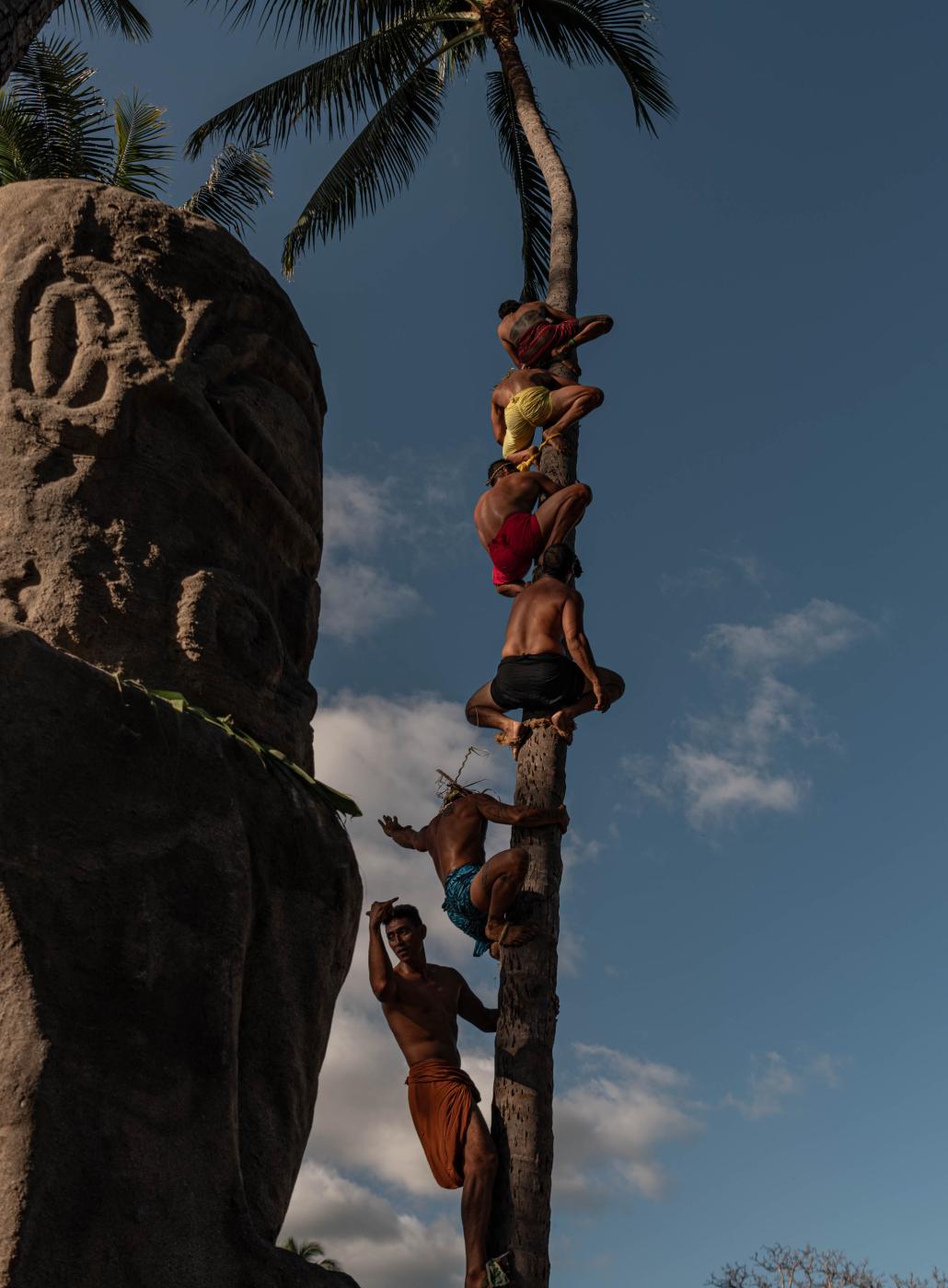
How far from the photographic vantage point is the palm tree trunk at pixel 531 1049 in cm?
520

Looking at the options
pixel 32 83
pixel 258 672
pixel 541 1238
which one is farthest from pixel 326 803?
pixel 32 83

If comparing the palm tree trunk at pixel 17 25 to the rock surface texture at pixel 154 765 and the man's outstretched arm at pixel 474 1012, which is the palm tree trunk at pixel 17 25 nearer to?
the rock surface texture at pixel 154 765

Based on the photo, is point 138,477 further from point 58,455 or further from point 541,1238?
point 541,1238

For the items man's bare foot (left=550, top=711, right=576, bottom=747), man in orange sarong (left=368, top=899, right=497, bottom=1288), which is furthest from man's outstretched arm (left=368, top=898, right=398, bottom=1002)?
man's bare foot (left=550, top=711, right=576, bottom=747)

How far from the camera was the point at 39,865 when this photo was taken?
4.69 meters

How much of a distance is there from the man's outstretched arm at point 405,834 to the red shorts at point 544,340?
10.5ft

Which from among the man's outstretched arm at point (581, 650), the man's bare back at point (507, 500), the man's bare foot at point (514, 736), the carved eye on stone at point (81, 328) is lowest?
the man's bare foot at point (514, 736)

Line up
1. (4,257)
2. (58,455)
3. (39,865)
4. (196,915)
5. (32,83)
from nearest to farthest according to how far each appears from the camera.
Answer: (39,865) → (196,915) → (58,455) → (4,257) → (32,83)

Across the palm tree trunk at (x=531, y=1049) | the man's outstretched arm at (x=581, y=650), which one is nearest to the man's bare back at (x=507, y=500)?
the man's outstretched arm at (x=581, y=650)

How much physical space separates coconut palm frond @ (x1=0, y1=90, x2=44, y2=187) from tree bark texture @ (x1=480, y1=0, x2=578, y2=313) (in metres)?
4.27

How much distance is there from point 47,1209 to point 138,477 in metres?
3.03

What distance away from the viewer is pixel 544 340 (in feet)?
27.6

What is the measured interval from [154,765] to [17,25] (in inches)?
126

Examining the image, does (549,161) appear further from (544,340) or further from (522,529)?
(522,529)
